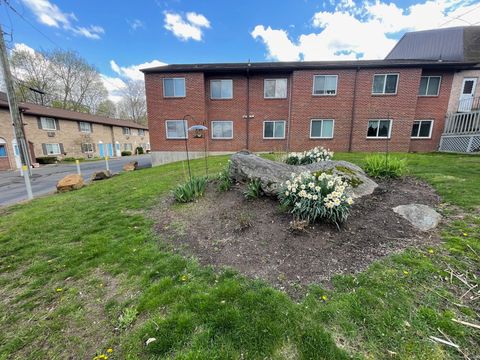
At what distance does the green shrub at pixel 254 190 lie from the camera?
468 cm

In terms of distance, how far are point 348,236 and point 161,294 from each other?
2927 mm

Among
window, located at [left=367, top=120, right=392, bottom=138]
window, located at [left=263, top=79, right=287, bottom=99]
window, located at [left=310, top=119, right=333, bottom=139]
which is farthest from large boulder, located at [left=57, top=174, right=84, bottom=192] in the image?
window, located at [left=367, top=120, right=392, bottom=138]

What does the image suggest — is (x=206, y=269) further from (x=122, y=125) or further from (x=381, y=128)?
(x=122, y=125)

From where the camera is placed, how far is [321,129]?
1363cm

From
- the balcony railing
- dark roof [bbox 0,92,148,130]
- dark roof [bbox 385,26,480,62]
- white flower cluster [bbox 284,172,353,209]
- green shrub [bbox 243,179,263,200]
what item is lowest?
green shrub [bbox 243,179,263,200]

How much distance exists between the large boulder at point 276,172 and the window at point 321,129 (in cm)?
879

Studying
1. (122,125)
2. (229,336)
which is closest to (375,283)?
(229,336)

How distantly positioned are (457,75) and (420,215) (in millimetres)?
15805

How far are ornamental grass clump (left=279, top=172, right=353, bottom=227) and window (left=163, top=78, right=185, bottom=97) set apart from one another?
1255 centimetres

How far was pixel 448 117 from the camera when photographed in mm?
12711

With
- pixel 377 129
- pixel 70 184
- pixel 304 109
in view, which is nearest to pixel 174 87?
pixel 70 184

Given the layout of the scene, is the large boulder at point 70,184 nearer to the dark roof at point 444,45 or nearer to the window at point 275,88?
the window at point 275,88

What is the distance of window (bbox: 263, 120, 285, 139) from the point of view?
1406 cm

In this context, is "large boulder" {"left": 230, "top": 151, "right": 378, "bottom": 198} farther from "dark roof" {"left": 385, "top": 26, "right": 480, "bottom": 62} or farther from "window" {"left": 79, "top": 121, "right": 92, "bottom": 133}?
"window" {"left": 79, "top": 121, "right": 92, "bottom": 133}
